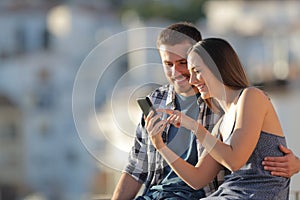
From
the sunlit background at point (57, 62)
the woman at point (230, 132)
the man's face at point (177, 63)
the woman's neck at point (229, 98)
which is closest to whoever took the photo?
the woman at point (230, 132)

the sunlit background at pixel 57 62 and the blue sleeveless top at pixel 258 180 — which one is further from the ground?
the blue sleeveless top at pixel 258 180

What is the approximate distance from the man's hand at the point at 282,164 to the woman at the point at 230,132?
1 centimetres

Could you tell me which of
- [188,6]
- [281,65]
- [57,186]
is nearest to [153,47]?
[281,65]

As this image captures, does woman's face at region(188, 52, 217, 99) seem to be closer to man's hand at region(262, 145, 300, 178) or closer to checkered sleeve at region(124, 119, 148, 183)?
man's hand at region(262, 145, 300, 178)

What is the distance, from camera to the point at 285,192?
2629 mm

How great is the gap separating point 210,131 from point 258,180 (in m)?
0.28

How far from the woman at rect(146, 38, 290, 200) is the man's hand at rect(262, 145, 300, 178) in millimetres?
13

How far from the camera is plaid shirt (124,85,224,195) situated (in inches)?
113

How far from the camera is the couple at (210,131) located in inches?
101

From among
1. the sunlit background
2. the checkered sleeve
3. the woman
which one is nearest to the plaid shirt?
the checkered sleeve

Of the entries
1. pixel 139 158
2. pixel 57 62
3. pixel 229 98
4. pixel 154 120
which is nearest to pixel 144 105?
pixel 154 120

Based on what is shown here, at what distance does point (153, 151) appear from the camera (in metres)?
2.96

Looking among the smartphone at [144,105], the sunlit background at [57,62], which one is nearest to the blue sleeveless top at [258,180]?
the smartphone at [144,105]

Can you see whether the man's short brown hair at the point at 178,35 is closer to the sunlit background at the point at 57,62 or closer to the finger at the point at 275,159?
the finger at the point at 275,159
